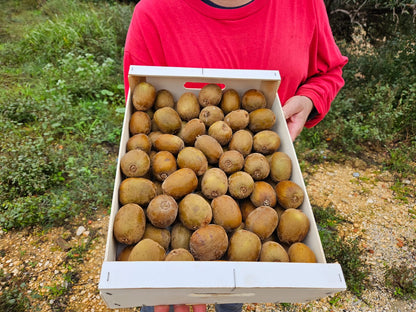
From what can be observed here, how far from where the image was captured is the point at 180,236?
1.51 m

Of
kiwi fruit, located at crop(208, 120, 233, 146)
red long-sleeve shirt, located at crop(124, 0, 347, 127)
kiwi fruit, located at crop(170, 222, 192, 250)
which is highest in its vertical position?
red long-sleeve shirt, located at crop(124, 0, 347, 127)

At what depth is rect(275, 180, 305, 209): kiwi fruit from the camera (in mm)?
1562

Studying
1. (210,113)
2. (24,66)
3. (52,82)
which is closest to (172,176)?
(210,113)

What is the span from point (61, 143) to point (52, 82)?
4.79ft

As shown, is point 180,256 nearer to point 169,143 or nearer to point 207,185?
point 207,185

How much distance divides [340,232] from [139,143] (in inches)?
107

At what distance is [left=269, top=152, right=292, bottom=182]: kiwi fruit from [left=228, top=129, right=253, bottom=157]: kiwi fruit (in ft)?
0.52

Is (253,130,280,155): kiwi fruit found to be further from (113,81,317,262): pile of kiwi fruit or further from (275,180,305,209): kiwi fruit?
(275,180,305,209): kiwi fruit

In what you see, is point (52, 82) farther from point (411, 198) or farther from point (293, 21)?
point (411, 198)

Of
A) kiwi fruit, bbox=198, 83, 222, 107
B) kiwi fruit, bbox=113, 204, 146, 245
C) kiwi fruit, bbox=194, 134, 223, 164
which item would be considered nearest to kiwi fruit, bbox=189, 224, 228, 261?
kiwi fruit, bbox=113, 204, 146, 245

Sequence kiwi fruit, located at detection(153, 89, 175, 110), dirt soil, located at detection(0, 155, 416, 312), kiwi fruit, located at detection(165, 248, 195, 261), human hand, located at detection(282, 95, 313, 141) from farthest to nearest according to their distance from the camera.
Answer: dirt soil, located at detection(0, 155, 416, 312) < human hand, located at detection(282, 95, 313, 141) < kiwi fruit, located at detection(153, 89, 175, 110) < kiwi fruit, located at detection(165, 248, 195, 261)

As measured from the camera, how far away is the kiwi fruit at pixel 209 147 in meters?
1.73

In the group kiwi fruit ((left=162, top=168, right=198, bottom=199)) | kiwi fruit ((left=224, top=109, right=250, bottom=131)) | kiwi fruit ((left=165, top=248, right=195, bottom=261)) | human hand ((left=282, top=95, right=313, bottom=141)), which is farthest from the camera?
human hand ((left=282, top=95, right=313, bottom=141))

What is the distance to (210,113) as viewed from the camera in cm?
188
